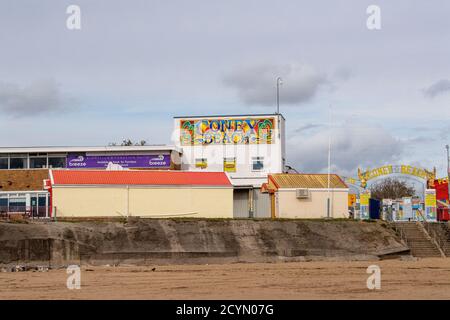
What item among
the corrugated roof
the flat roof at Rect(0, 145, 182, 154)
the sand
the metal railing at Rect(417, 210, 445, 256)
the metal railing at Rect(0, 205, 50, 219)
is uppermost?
the flat roof at Rect(0, 145, 182, 154)

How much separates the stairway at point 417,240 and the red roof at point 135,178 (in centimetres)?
1338

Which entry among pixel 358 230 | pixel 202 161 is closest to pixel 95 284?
pixel 358 230

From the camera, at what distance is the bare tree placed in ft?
372

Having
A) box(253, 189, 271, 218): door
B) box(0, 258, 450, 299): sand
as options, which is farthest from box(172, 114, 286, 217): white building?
box(0, 258, 450, 299): sand

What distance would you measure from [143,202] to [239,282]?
22.3 meters

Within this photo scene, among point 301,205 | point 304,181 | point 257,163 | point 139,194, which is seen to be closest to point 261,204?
point 304,181

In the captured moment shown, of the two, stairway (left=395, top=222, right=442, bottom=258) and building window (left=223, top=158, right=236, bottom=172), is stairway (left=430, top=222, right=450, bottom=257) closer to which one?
stairway (left=395, top=222, right=442, bottom=258)

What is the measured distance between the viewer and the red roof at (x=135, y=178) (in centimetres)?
5425

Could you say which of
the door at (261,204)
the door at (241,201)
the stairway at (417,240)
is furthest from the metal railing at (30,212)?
the stairway at (417,240)

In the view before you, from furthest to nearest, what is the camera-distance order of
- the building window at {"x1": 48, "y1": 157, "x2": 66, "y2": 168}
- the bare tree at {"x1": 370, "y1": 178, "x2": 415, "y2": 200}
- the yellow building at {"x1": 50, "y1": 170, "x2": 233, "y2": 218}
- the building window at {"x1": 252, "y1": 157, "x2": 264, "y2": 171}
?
the bare tree at {"x1": 370, "y1": 178, "x2": 415, "y2": 200} → the building window at {"x1": 252, "y1": 157, "x2": 264, "y2": 171} → the building window at {"x1": 48, "y1": 157, "x2": 66, "y2": 168} → the yellow building at {"x1": 50, "y1": 170, "x2": 233, "y2": 218}

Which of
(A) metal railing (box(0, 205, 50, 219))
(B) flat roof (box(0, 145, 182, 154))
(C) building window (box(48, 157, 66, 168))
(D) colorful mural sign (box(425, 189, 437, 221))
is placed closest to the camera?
(A) metal railing (box(0, 205, 50, 219))

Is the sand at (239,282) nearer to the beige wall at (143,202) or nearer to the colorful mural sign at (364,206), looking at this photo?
the beige wall at (143,202)

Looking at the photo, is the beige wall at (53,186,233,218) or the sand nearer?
the sand
